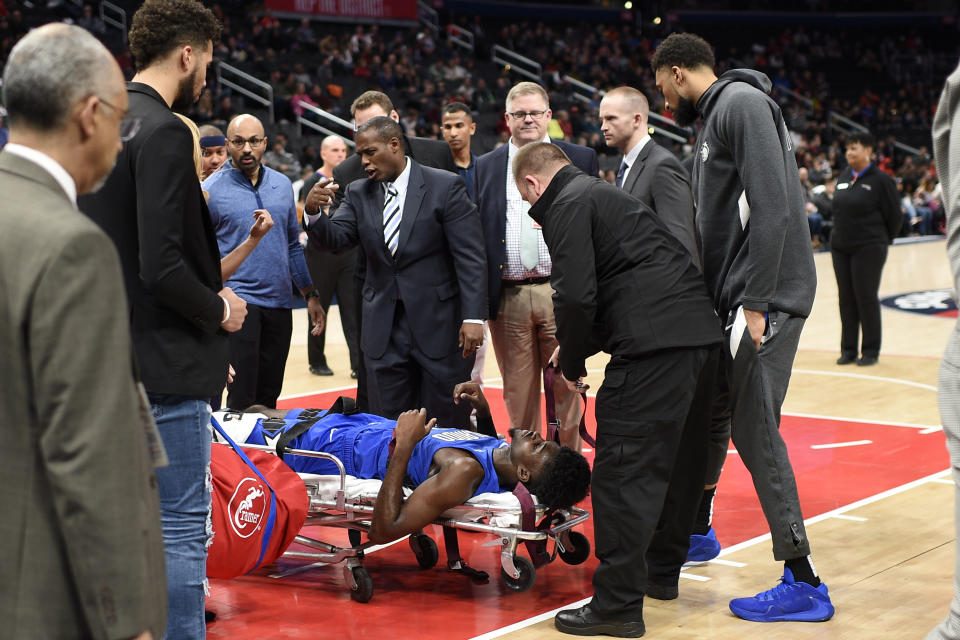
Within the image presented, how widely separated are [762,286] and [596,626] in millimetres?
1379

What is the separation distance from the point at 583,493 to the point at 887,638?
1.25 metres

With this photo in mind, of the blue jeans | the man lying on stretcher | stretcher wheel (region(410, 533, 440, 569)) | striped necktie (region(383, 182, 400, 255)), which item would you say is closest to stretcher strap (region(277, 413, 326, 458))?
the man lying on stretcher

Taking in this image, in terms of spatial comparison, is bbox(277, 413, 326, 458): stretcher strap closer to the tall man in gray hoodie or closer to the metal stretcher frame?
the metal stretcher frame

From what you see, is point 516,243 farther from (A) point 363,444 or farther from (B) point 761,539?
(B) point 761,539

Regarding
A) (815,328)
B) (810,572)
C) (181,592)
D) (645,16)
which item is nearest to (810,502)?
(810,572)

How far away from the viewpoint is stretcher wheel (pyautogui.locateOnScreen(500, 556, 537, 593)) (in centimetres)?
446

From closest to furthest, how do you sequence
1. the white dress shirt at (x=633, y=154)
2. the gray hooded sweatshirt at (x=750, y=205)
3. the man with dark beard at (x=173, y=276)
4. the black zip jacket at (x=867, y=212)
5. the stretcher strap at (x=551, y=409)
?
the man with dark beard at (x=173, y=276) → the gray hooded sweatshirt at (x=750, y=205) → the white dress shirt at (x=633, y=154) → the stretcher strap at (x=551, y=409) → the black zip jacket at (x=867, y=212)

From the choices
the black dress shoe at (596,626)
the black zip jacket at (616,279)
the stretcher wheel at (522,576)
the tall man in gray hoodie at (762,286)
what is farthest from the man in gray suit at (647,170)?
the black dress shoe at (596,626)

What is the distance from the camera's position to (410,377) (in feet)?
17.8

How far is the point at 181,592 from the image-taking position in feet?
10.2

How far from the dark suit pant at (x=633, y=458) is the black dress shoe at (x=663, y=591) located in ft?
1.28

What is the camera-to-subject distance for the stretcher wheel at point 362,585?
4422mm

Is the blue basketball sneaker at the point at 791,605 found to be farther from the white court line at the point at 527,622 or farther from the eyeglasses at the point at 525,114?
the eyeglasses at the point at 525,114

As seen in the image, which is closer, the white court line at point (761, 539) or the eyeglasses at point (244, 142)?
the white court line at point (761, 539)
